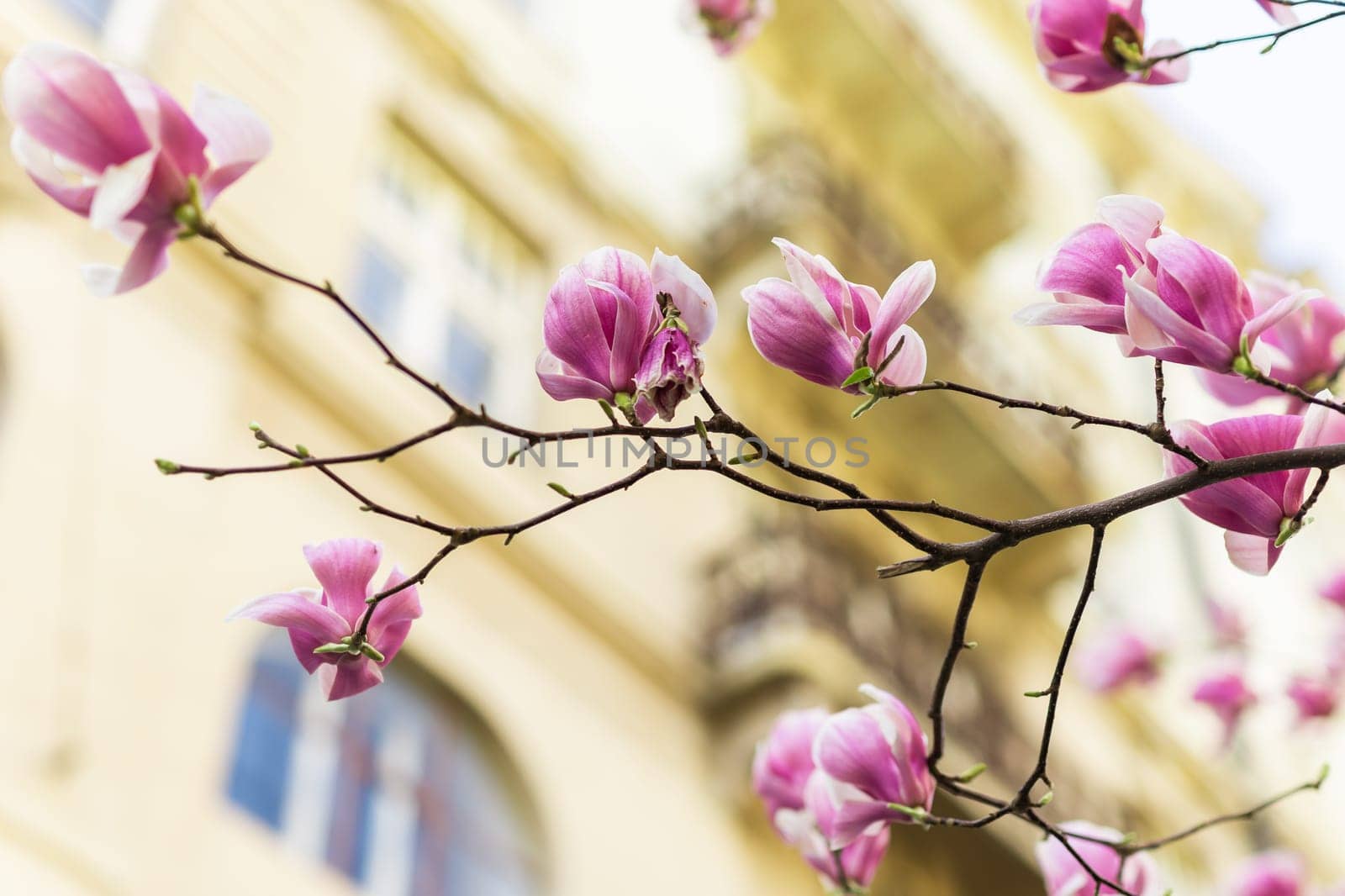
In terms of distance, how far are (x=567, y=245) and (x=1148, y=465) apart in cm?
649

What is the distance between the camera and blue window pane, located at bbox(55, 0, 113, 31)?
5.12 meters

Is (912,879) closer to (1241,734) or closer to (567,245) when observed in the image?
(567,245)

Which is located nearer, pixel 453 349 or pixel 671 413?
pixel 671 413

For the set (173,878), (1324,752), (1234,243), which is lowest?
(173,878)

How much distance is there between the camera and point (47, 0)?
16.3 feet

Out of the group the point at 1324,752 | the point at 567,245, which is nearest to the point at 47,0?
the point at 567,245

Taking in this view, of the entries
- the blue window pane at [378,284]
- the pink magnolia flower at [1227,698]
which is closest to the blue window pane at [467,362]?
the blue window pane at [378,284]

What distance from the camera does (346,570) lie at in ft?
4.69

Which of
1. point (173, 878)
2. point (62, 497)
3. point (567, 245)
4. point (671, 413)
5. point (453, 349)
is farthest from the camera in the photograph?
point (567, 245)

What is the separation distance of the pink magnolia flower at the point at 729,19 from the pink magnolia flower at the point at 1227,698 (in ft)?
6.60

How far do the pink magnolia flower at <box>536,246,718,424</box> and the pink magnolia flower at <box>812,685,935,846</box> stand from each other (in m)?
0.46

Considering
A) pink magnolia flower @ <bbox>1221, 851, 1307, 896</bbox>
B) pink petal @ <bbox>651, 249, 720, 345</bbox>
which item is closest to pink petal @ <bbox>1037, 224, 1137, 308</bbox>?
pink petal @ <bbox>651, 249, 720, 345</bbox>

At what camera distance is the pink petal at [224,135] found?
137 centimetres

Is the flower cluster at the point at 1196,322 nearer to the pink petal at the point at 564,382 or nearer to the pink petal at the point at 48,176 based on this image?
the pink petal at the point at 564,382
